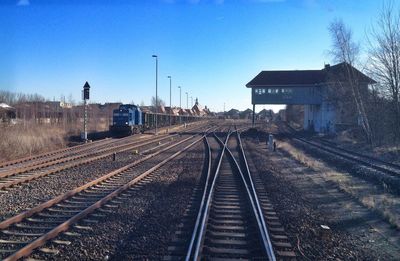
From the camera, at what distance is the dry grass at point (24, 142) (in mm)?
21102

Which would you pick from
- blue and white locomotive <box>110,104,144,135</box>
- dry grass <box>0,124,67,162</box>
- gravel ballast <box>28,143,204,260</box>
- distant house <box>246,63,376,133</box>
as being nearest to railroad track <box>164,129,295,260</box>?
gravel ballast <box>28,143,204,260</box>

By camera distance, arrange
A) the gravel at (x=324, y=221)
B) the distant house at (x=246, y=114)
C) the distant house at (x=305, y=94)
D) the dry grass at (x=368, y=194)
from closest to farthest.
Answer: the gravel at (x=324, y=221) < the dry grass at (x=368, y=194) < the distant house at (x=305, y=94) < the distant house at (x=246, y=114)

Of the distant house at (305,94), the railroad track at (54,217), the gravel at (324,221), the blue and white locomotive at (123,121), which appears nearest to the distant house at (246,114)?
the distant house at (305,94)

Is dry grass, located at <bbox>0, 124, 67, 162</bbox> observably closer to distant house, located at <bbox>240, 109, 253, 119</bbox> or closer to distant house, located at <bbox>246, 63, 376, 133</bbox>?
distant house, located at <bbox>246, 63, 376, 133</bbox>

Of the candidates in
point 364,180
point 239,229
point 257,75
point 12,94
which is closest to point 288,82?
point 257,75

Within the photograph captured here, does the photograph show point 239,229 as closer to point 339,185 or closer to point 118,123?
point 339,185

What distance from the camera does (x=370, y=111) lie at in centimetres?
3347

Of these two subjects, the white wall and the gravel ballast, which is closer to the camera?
the gravel ballast

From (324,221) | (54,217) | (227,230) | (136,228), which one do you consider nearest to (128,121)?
(54,217)

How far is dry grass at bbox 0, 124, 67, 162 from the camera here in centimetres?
2110

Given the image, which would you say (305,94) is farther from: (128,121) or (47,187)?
(47,187)

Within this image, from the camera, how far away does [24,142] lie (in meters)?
23.5

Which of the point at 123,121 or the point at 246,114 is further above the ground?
the point at 246,114

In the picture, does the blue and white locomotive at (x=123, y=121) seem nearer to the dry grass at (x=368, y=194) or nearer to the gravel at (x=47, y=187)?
the gravel at (x=47, y=187)
